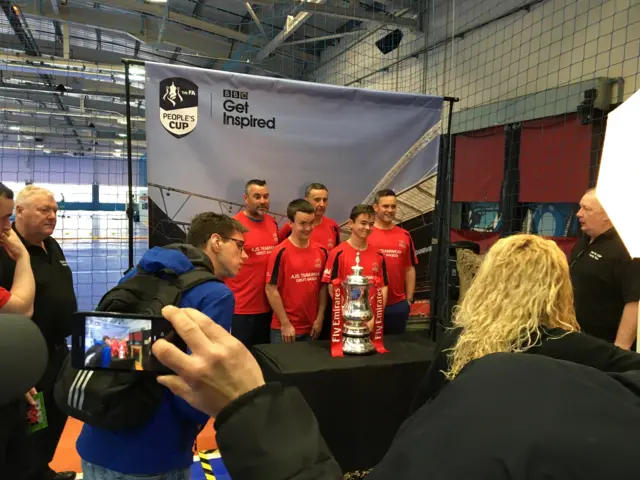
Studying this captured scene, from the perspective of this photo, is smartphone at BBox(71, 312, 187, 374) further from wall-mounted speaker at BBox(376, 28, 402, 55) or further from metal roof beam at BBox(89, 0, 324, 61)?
wall-mounted speaker at BBox(376, 28, 402, 55)

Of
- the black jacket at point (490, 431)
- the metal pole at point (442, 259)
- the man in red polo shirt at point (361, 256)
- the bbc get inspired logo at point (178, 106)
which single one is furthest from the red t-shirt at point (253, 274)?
the black jacket at point (490, 431)

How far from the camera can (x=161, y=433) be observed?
1.26 metres

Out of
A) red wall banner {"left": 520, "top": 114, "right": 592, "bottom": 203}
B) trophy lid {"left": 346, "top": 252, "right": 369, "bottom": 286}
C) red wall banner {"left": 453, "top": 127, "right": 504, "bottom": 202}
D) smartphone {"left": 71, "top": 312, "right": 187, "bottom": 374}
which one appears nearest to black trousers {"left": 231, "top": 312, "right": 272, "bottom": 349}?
trophy lid {"left": 346, "top": 252, "right": 369, "bottom": 286}

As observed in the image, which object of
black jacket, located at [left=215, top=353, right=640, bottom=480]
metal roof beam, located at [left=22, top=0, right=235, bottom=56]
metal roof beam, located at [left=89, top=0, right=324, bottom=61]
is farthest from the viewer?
metal roof beam, located at [left=22, top=0, right=235, bottom=56]

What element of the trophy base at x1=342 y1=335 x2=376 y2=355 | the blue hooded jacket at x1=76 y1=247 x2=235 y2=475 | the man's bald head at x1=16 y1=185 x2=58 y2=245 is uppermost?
the man's bald head at x1=16 y1=185 x2=58 y2=245

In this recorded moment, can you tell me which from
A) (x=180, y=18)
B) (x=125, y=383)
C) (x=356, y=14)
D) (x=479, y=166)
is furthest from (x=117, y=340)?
(x=180, y=18)

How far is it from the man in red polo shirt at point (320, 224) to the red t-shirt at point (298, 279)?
0.20 m

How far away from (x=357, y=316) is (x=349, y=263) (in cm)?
59

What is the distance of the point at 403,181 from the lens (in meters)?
3.61

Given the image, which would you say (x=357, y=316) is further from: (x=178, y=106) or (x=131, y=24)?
(x=131, y=24)

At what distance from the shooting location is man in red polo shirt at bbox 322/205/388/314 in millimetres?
2906

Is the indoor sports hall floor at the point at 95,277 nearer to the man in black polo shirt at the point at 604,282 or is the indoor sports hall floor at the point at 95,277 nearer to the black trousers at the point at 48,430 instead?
the black trousers at the point at 48,430

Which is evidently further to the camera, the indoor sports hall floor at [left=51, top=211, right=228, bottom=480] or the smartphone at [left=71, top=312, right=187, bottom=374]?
the indoor sports hall floor at [left=51, top=211, right=228, bottom=480]

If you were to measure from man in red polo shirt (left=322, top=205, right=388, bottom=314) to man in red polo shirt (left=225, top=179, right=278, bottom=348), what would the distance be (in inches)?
18.1
